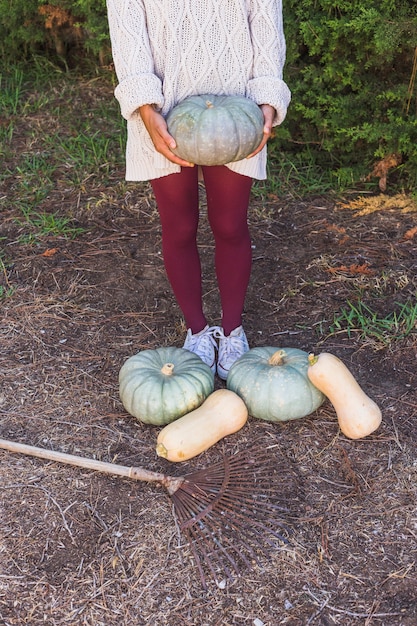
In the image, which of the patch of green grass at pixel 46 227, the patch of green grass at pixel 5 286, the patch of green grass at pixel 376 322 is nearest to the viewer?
the patch of green grass at pixel 376 322

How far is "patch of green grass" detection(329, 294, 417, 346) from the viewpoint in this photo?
390 centimetres

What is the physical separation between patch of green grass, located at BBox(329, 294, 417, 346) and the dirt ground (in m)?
0.04

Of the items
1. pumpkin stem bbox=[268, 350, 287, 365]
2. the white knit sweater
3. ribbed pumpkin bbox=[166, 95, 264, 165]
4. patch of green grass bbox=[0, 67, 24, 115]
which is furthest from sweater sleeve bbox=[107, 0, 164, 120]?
patch of green grass bbox=[0, 67, 24, 115]

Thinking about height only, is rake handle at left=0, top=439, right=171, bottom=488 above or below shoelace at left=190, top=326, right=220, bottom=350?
below

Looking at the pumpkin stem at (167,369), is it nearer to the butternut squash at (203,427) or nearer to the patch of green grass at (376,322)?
the butternut squash at (203,427)

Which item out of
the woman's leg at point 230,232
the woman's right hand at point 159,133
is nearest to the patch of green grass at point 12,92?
the woman's leg at point 230,232

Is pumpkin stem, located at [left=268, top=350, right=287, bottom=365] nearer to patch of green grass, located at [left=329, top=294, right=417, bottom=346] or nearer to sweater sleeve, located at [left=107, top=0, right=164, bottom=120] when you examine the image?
patch of green grass, located at [left=329, top=294, right=417, bottom=346]

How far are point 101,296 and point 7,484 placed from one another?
148 centimetres

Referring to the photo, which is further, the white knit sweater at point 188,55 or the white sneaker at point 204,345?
the white sneaker at point 204,345

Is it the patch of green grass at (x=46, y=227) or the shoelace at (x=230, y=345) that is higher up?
the shoelace at (x=230, y=345)

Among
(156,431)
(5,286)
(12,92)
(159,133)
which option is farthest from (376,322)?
(12,92)

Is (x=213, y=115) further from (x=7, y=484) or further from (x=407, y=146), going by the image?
(x=407, y=146)

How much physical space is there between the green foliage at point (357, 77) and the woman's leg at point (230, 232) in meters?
1.91

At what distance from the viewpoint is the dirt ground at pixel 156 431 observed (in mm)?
2637
